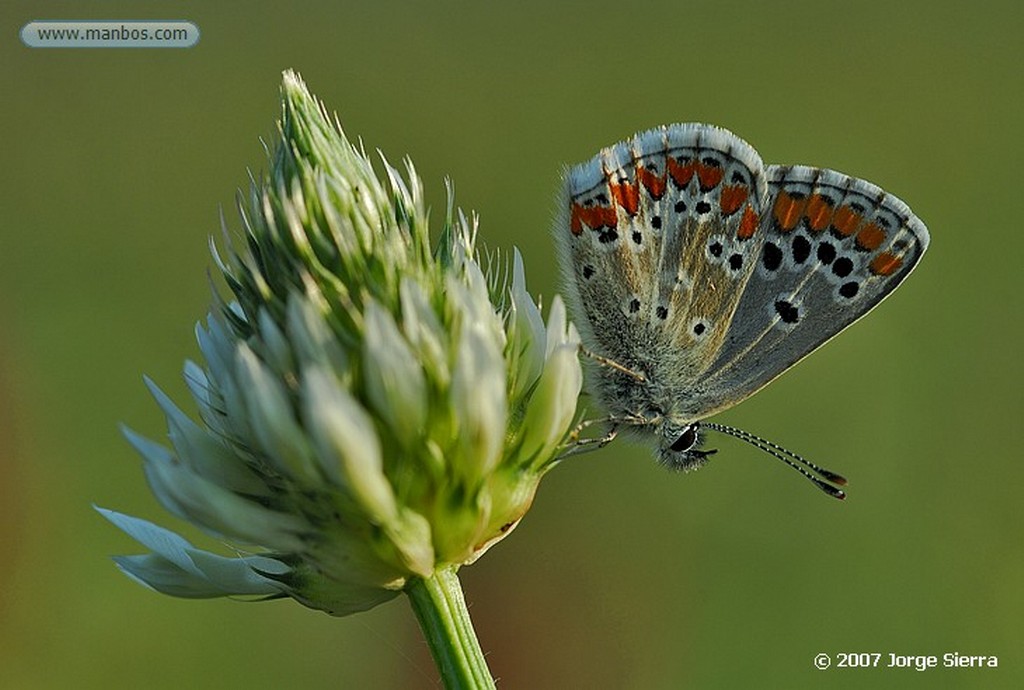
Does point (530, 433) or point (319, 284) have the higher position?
point (319, 284)

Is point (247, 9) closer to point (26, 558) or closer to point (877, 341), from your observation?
point (26, 558)

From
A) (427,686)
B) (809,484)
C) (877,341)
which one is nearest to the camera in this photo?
(427,686)

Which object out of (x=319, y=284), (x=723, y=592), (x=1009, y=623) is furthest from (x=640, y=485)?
(x=319, y=284)

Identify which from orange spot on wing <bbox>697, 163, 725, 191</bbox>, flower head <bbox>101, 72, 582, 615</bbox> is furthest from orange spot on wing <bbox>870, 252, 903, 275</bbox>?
flower head <bbox>101, 72, 582, 615</bbox>

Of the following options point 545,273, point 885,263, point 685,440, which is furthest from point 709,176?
point 545,273

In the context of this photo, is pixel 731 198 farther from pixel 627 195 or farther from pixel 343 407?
pixel 343 407

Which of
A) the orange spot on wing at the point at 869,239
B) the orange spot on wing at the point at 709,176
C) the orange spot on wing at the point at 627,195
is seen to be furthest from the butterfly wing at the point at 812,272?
the orange spot on wing at the point at 627,195
